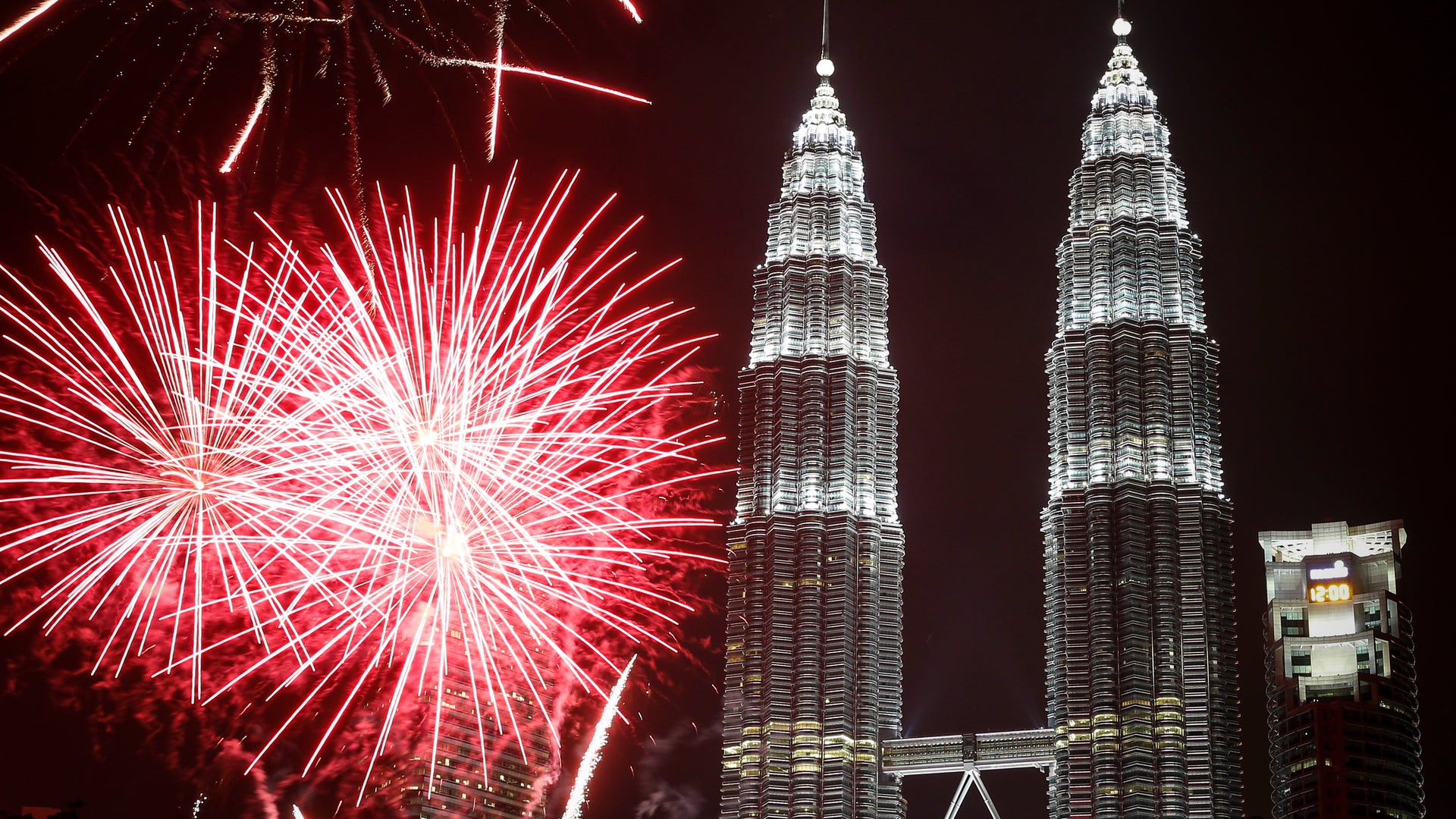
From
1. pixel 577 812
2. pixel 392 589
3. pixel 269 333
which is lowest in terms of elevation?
pixel 577 812

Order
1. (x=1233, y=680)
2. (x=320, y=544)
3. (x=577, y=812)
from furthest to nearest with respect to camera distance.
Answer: (x=1233, y=680), (x=577, y=812), (x=320, y=544)

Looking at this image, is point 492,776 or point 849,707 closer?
point 492,776

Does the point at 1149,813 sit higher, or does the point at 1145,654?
the point at 1145,654

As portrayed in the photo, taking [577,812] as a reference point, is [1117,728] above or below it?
above

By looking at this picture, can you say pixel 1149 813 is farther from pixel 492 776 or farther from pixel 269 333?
pixel 269 333

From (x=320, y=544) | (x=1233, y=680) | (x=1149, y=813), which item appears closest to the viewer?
(x=320, y=544)

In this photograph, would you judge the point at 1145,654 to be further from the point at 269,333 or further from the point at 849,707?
the point at 269,333

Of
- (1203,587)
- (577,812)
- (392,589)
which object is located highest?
(1203,587)

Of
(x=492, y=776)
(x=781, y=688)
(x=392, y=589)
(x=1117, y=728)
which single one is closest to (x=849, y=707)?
(x=781, y=688)

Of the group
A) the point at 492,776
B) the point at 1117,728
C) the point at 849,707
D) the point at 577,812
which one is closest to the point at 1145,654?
the point at 1117,728
